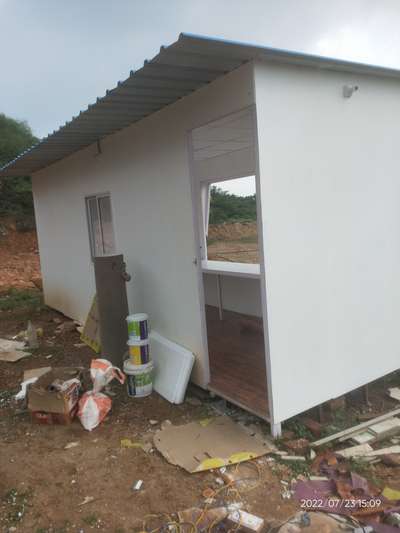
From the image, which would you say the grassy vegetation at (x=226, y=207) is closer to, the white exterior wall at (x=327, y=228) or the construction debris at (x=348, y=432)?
A: the white exterior wall at (x=327, y=228)

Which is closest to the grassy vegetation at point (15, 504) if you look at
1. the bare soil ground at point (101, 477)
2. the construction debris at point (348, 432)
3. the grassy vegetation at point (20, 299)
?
the bare soil ground at point (101, 477)

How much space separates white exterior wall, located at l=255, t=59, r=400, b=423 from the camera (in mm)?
2863

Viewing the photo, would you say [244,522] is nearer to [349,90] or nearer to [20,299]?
[349,90]

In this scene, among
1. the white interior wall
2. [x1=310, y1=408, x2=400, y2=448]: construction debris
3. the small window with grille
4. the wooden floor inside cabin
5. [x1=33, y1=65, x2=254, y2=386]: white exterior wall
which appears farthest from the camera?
the white interior wall

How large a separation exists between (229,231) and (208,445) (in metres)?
4.22

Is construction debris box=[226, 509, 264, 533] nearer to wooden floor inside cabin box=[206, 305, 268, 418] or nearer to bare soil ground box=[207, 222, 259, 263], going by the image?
wooden floor inside cabin box=[206, 305, 268, 418]

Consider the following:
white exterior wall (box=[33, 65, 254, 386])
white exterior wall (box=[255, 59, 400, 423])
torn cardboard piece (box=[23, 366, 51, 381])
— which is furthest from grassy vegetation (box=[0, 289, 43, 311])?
white exterior wall (box=[255, 59, 400, 423])

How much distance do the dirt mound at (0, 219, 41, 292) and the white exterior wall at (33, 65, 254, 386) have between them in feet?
19.5

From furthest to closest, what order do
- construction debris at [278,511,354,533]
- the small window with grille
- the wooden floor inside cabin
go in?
the small window with grille
the wooden floor inside cabin
construction debris at [278,511,354,533]

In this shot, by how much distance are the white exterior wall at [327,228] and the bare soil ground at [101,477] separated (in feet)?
2.75

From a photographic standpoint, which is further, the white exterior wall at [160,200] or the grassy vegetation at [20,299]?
the grassy vegetation at [20,299]

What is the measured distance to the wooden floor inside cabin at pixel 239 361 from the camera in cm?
341

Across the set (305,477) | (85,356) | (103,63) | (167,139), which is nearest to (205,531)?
(305,477)

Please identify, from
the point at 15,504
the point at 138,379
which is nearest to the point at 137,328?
the point at 138,379
